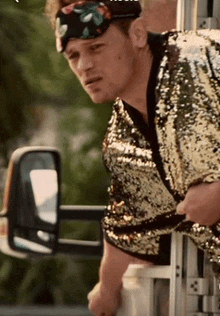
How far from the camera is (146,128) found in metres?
0.85

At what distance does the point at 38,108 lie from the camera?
5.40 feet

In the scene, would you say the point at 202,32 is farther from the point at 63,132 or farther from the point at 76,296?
the point at 76,296

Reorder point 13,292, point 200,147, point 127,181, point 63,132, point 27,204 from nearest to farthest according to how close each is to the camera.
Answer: point 200,147
point 127,181
point 27,204
point 63,132
point 13,292

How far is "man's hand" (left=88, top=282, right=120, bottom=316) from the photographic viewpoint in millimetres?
940

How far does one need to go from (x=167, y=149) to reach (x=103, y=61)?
12 cm

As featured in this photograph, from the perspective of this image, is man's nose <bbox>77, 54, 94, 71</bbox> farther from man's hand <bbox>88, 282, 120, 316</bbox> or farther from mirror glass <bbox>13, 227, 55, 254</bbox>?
mirror glass <bbox>13, 227, 55, 254</bbox>

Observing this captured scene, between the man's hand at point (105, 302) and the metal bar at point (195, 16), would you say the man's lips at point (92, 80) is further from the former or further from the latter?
the man's hand at point (105, 302)

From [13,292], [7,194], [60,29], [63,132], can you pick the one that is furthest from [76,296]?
[60,29]

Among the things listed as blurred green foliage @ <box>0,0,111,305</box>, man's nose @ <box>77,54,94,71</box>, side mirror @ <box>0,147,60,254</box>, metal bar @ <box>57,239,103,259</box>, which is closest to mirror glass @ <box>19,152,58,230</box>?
side mirror @ <box>0,147,60,254</box>

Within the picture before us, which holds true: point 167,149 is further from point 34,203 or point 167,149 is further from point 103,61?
point 34,203

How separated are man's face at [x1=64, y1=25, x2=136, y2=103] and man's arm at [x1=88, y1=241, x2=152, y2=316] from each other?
0.62 feet

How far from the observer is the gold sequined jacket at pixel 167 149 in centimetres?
79

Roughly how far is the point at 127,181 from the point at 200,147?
127 mm

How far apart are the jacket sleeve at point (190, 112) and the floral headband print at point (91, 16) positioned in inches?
2.7
